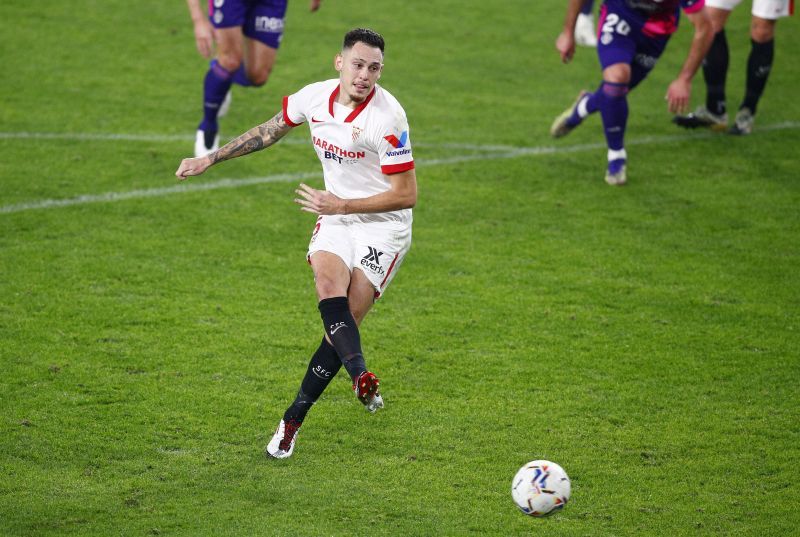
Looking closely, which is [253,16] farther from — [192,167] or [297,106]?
[192,167]

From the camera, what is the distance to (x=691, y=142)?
11023 millimetres

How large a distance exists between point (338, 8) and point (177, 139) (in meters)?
5.01

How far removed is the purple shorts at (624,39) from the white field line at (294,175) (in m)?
1.26

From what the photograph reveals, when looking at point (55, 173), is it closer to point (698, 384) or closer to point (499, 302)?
point (499, 302)

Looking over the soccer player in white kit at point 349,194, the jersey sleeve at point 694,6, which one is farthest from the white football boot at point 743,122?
the soccer player in white kit at point 349,194

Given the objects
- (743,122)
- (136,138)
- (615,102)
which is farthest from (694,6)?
(136,138)

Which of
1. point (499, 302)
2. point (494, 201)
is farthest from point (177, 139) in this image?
→ point (499, 302)

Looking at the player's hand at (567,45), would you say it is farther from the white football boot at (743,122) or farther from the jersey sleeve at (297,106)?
the jersey sleeve at (297,106)

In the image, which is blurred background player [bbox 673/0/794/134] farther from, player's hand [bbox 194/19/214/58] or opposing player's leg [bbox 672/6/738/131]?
player's hand [bbox 194/19/214/58]

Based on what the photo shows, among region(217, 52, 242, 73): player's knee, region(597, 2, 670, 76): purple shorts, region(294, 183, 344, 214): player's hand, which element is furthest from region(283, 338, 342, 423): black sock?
region(597, 2, 670, 76): purple shorts

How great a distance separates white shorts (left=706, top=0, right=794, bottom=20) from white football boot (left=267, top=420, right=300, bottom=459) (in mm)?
7181

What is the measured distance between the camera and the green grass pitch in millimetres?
5383

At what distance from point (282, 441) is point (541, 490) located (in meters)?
1.43

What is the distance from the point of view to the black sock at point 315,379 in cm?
570
